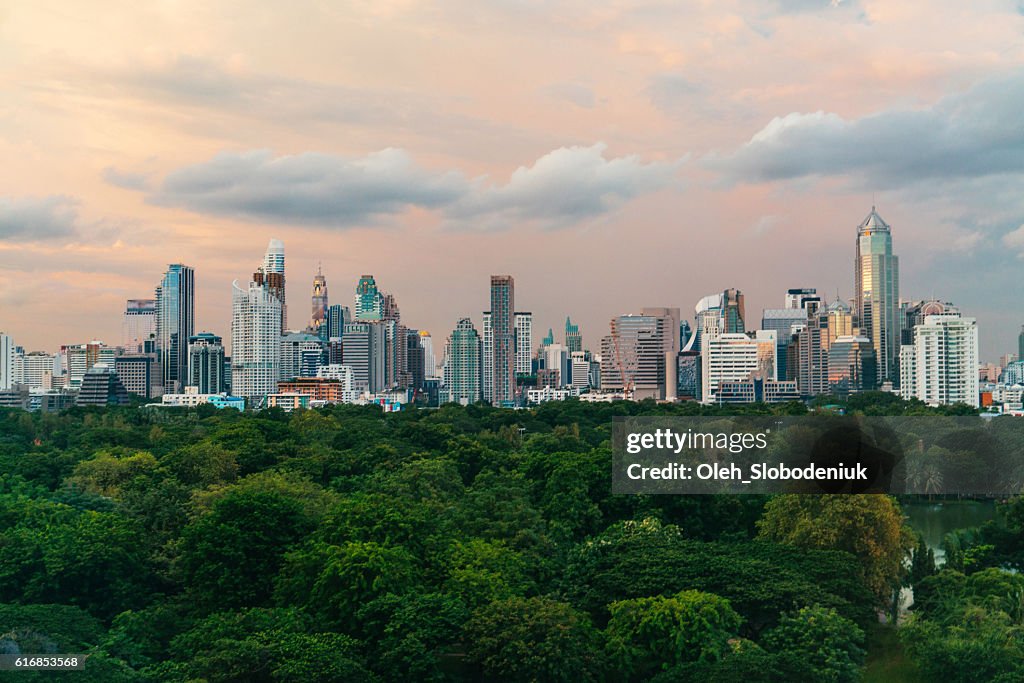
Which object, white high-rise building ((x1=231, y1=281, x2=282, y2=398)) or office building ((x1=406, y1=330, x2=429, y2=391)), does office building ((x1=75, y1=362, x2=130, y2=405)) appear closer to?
white high-rise building ((x1=231, y1=281, x2=282, y2=398))

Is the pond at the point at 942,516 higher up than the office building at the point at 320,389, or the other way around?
the office building at the point at 320,389

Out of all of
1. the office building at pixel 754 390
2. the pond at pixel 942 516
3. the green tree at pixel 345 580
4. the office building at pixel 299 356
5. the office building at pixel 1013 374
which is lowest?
the pond at pixel 942 516

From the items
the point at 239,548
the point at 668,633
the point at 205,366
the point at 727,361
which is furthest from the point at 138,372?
the point at 668,633

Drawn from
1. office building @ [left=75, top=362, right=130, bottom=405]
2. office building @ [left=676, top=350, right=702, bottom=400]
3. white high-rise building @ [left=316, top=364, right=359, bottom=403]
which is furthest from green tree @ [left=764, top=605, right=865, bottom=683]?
white high-rise building @ [left=316, top=364, right=359, bottom=403]

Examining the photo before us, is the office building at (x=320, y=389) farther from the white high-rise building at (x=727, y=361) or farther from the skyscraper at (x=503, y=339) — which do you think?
the white high-rise building at (x=727, y=361)

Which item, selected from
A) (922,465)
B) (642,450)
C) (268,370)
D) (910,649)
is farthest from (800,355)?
(910,649)

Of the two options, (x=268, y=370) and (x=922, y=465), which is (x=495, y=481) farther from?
(x=268, y=370)

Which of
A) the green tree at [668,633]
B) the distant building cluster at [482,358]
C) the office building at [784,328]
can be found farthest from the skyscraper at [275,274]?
the green tree at [668,633]
